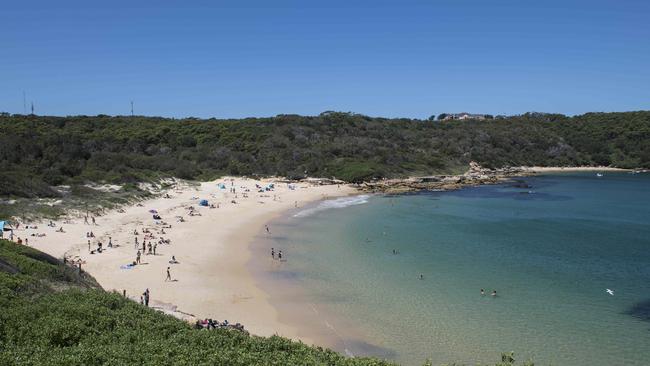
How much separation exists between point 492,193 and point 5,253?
218 feet

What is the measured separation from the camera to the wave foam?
53344mm

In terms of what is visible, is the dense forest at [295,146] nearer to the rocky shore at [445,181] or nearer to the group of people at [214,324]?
the rocky shore at [445,181]

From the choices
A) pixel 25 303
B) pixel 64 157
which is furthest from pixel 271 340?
pixel 64 157

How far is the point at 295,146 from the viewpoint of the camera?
95938mm

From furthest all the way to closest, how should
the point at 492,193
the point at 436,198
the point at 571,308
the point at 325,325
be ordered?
the point at 492,193 → the point at 436,198 → the point at 571,308 → the point at 325,325

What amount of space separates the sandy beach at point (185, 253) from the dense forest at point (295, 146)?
30.5ft

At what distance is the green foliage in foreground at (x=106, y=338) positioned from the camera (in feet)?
38.0

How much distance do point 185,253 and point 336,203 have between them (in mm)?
28961

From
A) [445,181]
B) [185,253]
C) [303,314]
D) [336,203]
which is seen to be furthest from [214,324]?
[445,181]

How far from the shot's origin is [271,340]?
14.6 meters

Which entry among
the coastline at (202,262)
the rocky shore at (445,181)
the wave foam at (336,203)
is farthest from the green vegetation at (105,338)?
the rocky shore at (445,181)

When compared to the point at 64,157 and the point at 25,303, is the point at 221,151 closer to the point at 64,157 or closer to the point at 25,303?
the point at 64,157

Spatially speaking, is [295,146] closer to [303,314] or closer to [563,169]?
[563,169]

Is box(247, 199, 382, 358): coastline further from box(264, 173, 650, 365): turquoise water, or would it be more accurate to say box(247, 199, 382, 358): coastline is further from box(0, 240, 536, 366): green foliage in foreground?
box(0, 240, 536, 366): green foliage in foreground
